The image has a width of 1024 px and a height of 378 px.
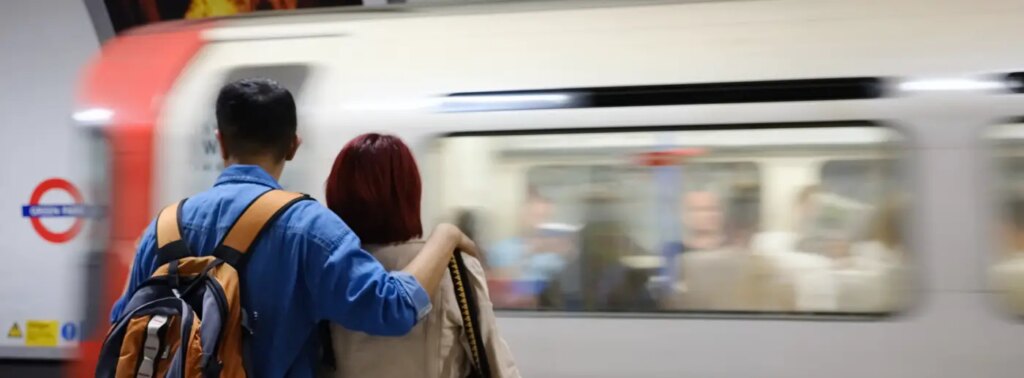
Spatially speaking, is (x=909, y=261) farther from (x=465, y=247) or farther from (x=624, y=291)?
(x=465, y=247)

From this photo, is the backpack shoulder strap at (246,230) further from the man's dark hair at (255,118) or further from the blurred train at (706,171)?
the blurred train at (706,171)

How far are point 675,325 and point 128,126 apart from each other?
203 centimetres

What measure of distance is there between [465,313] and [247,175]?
47 cm

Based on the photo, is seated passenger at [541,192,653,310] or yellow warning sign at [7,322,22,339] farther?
yellow warning sign at [7,322,22,339]

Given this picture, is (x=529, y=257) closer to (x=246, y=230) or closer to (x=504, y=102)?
(x=504, y=102)

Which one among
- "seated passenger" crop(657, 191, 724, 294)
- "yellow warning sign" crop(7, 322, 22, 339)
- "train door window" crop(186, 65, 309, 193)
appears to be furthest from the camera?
"yellow warning sign" crop(7, 322, 22, 339)

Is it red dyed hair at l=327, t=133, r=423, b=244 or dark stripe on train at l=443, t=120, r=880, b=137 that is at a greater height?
dark stripe on train at l=443, t=120, r=880, b=137

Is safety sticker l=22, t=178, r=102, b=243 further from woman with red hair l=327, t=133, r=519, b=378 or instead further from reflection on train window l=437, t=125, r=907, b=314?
woman with red hair l=327, t=133, r=519, b=378

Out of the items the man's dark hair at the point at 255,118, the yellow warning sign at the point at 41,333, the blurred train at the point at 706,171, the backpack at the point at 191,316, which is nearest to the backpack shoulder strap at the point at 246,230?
the backpack at the point at 191,316

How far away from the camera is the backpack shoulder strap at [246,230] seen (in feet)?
5.54

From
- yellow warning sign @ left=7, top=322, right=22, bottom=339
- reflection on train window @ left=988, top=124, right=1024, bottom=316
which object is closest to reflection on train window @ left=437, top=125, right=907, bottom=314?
reflection on train window @ left=988, top=124, right=1024, bottom=316

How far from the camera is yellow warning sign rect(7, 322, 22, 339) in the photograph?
5.79m

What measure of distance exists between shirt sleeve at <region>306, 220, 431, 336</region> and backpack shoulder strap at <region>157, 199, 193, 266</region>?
0.23m

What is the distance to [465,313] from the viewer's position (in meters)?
1.78
